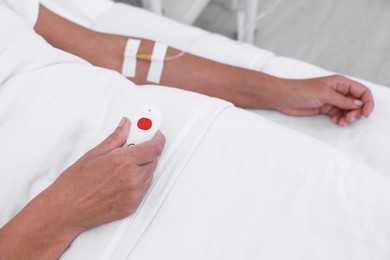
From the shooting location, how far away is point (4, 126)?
64 cm

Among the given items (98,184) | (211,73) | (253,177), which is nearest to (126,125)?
(98,184)

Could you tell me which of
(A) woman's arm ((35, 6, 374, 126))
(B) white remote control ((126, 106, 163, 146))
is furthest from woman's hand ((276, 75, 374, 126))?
(B) white remote control ((126, 106, 163, 146))

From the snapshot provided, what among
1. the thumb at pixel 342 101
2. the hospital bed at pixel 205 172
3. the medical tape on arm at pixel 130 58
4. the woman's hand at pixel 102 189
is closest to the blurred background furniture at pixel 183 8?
the medical tape on arm at pixel 130 58

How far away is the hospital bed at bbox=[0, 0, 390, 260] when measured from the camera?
51cm

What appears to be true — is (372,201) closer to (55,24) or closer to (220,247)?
(220,247)

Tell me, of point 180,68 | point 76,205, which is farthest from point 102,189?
point 180,68

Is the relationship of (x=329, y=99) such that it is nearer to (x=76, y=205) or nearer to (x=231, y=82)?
(x=231, y=82)

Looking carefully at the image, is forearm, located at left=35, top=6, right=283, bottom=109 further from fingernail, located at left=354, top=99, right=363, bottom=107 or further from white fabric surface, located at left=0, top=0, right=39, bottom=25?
fingernail, located at left=354, top=99, right=363, bottom=107

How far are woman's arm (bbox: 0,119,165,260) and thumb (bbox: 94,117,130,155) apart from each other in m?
0.02

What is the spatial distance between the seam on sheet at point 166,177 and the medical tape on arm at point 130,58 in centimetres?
35

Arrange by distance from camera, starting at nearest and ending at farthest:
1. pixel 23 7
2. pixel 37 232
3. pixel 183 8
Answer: pixel 37 232, pixel 23 7, pixel 183 8

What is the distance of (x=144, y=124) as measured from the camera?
0.58 metres

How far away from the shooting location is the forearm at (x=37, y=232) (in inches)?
20.9

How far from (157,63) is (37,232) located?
1.65ft
